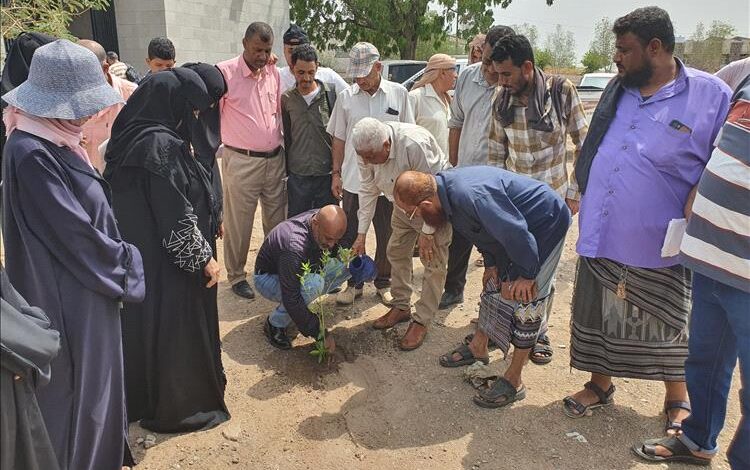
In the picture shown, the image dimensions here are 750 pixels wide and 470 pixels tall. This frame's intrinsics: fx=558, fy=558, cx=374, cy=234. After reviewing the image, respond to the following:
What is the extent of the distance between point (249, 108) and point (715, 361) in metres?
3.34

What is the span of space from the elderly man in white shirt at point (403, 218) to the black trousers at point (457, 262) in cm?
46

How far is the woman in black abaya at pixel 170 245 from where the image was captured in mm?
2439

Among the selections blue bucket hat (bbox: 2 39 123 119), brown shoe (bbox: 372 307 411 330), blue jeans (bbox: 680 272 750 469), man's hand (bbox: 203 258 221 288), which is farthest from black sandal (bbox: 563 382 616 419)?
blue bucket hat (bbox: 2 39 123 119)

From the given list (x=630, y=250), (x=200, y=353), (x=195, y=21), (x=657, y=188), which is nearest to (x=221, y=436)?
(x=200, y=353)

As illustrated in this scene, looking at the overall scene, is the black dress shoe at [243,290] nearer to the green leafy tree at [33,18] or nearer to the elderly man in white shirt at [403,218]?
the elderly man in white shirt at [403,218]

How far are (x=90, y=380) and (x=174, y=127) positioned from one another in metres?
1.14

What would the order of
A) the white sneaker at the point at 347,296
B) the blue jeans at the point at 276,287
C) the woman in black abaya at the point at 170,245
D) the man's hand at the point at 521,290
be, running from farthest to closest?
the white sneaker at the point at 347,296 → the blue jeans at the point at 276,287 → the man's hand at the point at 521,290 → the woman in black abaya at the point at 170,245

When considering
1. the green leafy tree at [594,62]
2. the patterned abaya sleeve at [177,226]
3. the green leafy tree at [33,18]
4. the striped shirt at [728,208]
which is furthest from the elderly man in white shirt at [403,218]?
the green leafy tree at [594,62]

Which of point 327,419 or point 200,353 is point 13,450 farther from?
point 327,419

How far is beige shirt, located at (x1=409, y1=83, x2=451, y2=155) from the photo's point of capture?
14.3ft

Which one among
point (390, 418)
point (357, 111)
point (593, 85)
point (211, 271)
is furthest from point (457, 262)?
point (593, 85)

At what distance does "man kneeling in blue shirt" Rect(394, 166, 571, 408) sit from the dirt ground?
0.78ft

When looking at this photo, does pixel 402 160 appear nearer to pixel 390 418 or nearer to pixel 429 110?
pixel 429 110

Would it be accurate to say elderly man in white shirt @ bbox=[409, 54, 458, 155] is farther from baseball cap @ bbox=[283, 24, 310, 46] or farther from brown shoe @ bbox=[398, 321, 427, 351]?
brown shoe @ bbox=[398, 321, 427, 351]
